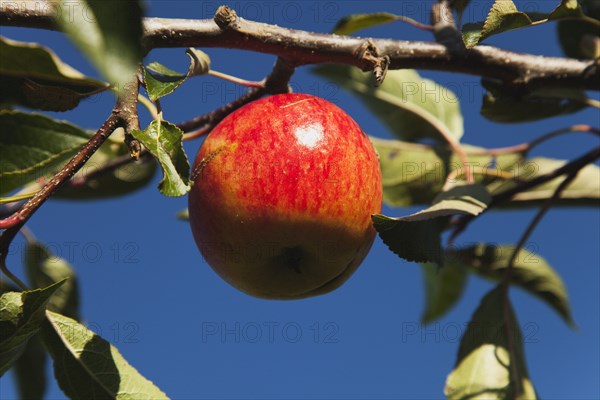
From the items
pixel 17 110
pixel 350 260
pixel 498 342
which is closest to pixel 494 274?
pixel 498 342

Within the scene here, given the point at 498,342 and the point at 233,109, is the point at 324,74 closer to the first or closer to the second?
the point at 233,109

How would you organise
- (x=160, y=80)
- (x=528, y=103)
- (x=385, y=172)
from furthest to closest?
(x=385, y=172) < (x=528, y=103) < (x=160, y=80)

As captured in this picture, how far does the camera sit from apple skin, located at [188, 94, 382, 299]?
4.12 feet

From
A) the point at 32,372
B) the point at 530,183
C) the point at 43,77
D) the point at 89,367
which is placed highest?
the point at 530,183

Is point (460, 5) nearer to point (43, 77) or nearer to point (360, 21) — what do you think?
point (360, 21)

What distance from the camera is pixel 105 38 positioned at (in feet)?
3.45

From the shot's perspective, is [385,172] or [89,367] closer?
[89,367]

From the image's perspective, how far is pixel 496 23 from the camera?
1.24 metres

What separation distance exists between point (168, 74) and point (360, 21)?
649 millimetres

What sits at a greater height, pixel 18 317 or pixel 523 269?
pixel 523 269

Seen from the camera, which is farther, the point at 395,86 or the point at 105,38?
the point at 395,86

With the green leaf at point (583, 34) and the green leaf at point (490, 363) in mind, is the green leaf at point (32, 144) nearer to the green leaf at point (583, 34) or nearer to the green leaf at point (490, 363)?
the green leaf at point (490, 363)

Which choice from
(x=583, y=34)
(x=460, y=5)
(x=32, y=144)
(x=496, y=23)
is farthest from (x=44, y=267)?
(x=583, y=34)

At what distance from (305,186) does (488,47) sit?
583mm
